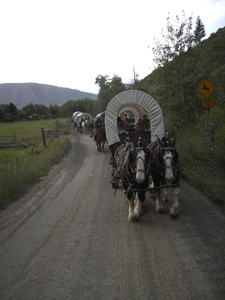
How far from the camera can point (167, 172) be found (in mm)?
4504

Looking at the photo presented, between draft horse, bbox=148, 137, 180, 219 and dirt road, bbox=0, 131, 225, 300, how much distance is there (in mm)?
283

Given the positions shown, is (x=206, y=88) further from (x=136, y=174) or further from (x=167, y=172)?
(x=136, y=174)

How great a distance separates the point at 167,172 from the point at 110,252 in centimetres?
166

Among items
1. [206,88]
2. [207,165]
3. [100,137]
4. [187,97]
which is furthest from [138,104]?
[100,137]

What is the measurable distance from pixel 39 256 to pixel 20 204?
10.1 ft

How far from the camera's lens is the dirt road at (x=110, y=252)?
9.92 ft

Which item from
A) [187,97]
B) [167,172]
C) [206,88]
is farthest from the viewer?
[187,97]

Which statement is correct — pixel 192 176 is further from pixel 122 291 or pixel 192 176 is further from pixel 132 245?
pixel 122 291

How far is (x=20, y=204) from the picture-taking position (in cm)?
675

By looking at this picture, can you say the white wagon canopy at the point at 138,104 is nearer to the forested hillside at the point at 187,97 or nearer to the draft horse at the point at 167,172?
the forested hillside at the point at 187,97

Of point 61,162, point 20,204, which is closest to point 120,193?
point 20,204

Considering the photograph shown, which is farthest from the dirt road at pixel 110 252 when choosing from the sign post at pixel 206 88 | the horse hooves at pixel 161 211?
the sign post at pixel 206 88

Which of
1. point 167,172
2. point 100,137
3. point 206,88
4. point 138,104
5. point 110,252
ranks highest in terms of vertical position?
point 206,88

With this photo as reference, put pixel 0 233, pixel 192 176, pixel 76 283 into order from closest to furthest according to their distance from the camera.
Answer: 1. pixel 76 283
2. pixel 0 233
3. pixel 192 176
